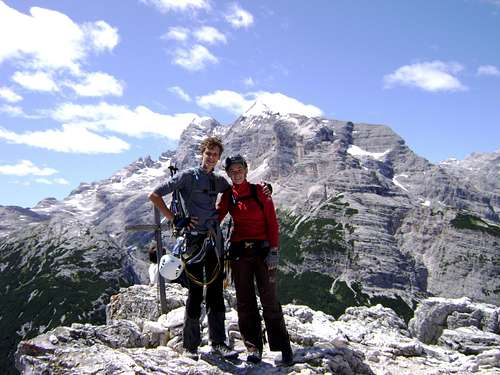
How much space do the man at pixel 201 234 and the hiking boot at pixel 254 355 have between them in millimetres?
483

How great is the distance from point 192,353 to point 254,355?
1762 mm

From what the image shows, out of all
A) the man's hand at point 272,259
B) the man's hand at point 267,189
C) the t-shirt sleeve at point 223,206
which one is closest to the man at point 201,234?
the t-shirt sleeve at point 223,206

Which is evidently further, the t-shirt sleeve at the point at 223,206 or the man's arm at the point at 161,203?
the t-shirt sleeve at the point at 223,206

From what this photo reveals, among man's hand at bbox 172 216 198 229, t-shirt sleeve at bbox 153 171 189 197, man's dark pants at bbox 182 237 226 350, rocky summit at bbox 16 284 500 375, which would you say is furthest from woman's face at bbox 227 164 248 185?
rocky summit at bbox 16 284 500 375

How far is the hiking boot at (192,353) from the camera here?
12922mm

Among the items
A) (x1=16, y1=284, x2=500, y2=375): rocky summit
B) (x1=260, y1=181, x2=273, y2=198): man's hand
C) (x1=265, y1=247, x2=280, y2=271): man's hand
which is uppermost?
(x1=260, y1=181, x2=273, y2=198): man's hand

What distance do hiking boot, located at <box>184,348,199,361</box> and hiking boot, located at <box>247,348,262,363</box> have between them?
1.48 meters

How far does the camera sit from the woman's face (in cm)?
1320

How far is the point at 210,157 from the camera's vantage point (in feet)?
43.2

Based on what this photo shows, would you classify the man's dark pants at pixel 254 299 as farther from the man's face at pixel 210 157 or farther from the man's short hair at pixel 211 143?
the man's short hair at pixel 211 143

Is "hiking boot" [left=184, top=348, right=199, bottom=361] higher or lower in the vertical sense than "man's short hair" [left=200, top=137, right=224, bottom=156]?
lower

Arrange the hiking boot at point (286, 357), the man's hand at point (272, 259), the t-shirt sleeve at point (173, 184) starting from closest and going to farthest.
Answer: the man's hand at point (272, 259)
the hiking boot at point (286, 357)
the t-shirt sleeve at point (173, 184)

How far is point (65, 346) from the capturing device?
40.8 feet

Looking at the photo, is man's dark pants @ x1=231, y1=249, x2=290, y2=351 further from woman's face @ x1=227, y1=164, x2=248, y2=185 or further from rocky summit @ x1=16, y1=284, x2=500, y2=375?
woman's face @ x1=227, y1=164, x2=248, y2=185
